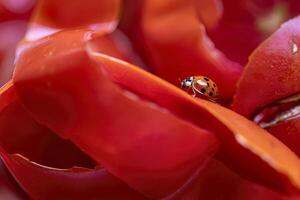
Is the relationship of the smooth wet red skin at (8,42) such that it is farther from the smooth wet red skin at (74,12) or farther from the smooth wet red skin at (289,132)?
the smooth wet red skin at (289,132)

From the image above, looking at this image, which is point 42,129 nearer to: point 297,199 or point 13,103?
point 13,103

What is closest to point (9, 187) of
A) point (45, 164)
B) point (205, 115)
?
point (45, 164)

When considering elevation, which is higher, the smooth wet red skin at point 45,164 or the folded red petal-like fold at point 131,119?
the folded red petal-like fold at point 131,119

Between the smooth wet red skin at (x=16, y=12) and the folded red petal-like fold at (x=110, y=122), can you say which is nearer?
the folded red petal-like fold at (x=110, y=122)

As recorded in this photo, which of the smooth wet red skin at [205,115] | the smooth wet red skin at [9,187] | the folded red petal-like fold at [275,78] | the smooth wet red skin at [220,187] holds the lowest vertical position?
the smooth wet red skin at [9,187]

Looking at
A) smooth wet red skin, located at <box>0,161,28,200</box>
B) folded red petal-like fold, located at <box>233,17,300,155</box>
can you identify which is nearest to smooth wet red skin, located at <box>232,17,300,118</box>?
folded red petal-like fold, located at <box>233,17,300,155</box>

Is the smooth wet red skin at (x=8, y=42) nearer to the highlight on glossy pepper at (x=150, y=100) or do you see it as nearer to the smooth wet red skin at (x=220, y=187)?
the highlight on glossy pepper at (x=150, y=100)

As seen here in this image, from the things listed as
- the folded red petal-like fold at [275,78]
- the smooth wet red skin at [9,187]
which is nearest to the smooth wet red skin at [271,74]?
the folded red petal-like fold at [275,78]
